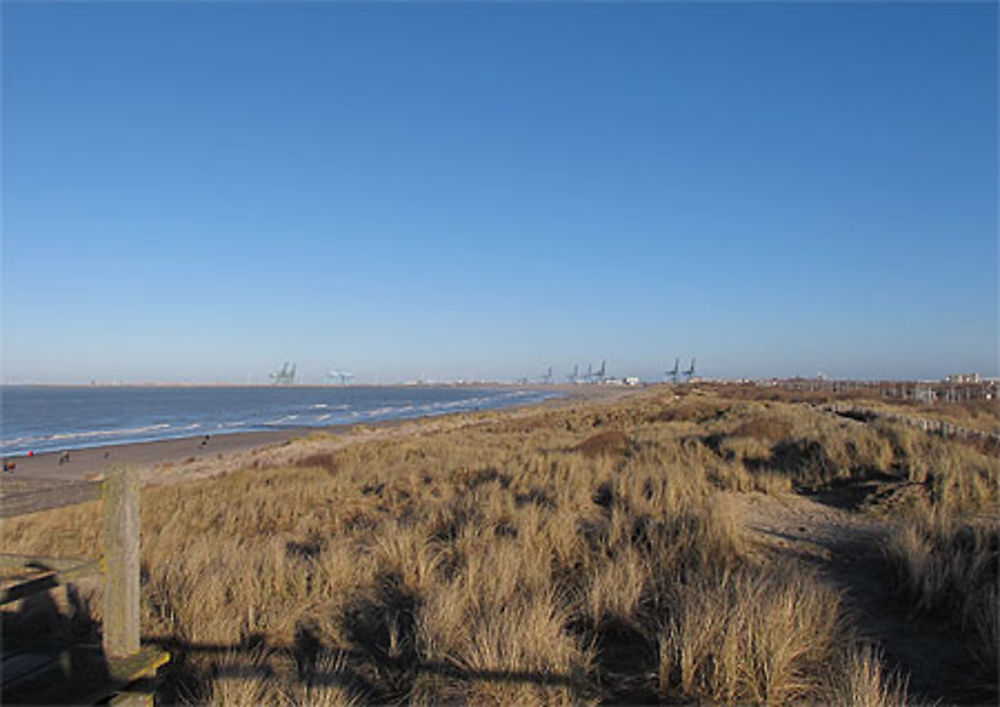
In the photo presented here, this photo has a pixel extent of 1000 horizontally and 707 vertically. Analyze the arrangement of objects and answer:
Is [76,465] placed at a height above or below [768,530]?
below

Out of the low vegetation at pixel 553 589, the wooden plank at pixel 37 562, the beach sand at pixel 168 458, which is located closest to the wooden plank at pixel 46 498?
the wooden plank at pixel 37 562

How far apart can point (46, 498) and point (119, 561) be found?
1712mm

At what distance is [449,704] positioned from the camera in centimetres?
396

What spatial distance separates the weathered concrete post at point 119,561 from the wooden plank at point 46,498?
2.86 feet

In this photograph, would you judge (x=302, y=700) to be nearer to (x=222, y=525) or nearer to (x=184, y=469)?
(x=222, y=525)

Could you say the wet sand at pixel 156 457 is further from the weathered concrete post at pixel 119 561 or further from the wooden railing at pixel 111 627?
the weathered concrete post at pixel 119 561

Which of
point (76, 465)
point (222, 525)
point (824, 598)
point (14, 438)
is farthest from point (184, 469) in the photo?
point (14, 438)

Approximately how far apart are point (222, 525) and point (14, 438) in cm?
4910

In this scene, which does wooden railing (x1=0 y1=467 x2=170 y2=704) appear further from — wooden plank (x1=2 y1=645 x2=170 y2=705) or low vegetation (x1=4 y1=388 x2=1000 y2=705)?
low vegetation (x1=4 y1=388 x2=1000 y2=705)

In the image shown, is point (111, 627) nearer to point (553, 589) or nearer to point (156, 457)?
point (553, 589)

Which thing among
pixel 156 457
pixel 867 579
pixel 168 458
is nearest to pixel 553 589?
pixel 867 579

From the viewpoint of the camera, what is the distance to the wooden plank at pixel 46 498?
434 centimetres

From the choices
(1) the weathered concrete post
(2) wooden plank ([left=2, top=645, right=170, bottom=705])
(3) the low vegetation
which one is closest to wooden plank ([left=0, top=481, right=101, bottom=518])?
(1) the weathered concrete post

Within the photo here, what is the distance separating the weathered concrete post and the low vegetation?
82 centimetres
